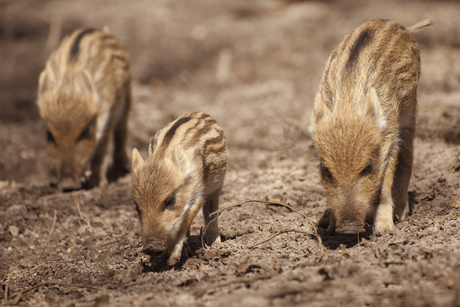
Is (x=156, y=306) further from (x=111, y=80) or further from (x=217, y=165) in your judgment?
(x=111, y=80)

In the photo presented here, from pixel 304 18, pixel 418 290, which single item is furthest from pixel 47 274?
pixel 304 18

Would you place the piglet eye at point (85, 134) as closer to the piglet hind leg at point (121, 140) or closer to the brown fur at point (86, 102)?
the brown fur at point (86, 102)

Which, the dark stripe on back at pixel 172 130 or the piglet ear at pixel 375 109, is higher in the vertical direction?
the piglet ear at pixel 375 109

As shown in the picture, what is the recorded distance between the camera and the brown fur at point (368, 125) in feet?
10.4

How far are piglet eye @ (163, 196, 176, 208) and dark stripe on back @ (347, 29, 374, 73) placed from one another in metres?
1.76

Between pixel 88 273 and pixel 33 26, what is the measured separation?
7.94 meters

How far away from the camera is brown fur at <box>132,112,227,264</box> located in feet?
10.2

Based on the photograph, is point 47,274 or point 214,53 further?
point 214,53

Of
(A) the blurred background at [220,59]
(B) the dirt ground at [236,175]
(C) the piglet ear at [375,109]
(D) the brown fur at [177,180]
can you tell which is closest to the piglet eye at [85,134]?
(B) the dirt ground at [236,175]

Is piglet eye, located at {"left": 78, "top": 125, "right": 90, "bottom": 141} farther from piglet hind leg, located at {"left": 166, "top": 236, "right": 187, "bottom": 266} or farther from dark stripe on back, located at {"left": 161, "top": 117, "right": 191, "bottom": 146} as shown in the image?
piglet hind leg, located at {"left": 166, "top": 236, "right": 187, "bottom": 266}

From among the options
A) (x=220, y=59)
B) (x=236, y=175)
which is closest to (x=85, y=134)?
(x=236, y=175)

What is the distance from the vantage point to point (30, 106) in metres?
7.63

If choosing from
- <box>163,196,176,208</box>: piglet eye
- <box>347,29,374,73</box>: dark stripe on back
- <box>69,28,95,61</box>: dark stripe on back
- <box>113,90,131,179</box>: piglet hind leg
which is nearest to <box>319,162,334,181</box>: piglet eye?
<box>347,29,374,73</box>: dark stripe on back

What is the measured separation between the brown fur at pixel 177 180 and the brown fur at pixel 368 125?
0.89m
